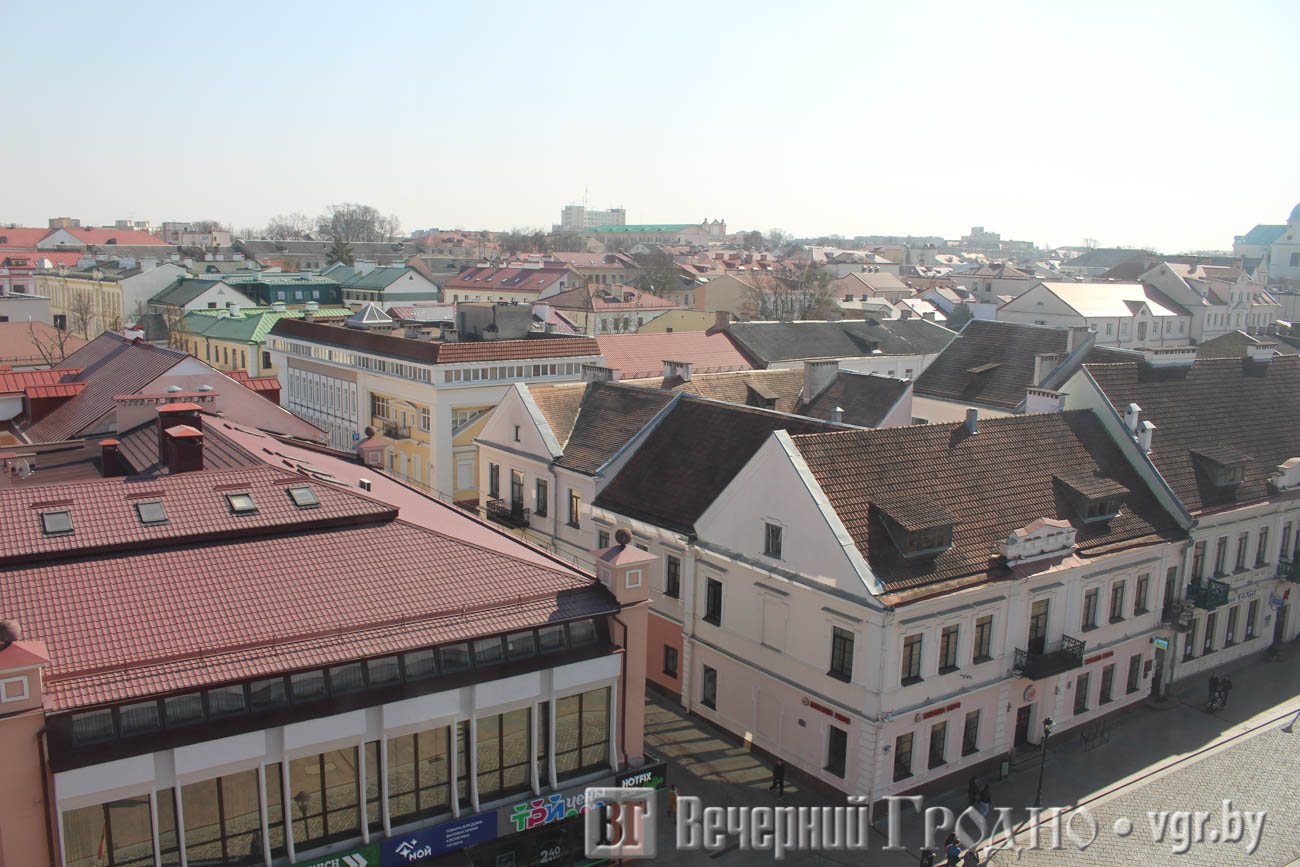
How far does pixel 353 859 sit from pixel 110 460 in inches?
632

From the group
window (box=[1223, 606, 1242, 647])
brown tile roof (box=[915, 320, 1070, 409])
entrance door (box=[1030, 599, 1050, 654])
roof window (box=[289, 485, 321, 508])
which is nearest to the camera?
roof window (box=[289, 485, 321, 508])

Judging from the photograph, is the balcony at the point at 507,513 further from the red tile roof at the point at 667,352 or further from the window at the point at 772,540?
the red tile roof at the point at 667,352

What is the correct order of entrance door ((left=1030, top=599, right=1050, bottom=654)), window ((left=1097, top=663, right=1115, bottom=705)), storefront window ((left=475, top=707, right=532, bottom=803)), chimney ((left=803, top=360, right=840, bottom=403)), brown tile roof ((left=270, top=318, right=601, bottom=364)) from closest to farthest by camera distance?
storefront window ((left=475, top=707, right=532, bottom=803)) < entrance door ((left=1030, top=599, right=1050, bottom=654)) < window ((left=1097, top=663, right=1115, bottom=705)) < chimney ((left=803, top=360, right=840, bottom=403)) < brown tile roof ((left=270, top=318, right=601, bottom=364))

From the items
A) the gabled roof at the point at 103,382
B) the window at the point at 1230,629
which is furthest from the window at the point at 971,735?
the gabled roof at the point at 103,382

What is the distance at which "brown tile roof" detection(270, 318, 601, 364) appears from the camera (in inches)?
1980

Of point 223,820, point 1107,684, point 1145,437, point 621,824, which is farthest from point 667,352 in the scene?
point 223,820

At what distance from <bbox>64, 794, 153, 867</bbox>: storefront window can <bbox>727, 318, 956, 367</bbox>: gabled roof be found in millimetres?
52667

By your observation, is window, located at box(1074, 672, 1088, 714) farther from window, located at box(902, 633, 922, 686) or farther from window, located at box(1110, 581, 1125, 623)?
window, located at box(902, 633, 922, 686)

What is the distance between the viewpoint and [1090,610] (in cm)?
3108

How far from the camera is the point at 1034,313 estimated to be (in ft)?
290

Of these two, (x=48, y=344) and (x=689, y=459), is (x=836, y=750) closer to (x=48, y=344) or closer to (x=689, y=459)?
(x=689, y=459)

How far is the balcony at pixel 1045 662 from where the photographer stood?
28531mm

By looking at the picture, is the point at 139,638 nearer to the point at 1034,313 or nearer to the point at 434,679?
the point at 434,679

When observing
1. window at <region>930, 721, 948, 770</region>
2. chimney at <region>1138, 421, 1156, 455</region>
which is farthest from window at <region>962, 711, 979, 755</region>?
chimney at <region>1138, 421, 1156, 455</region>
